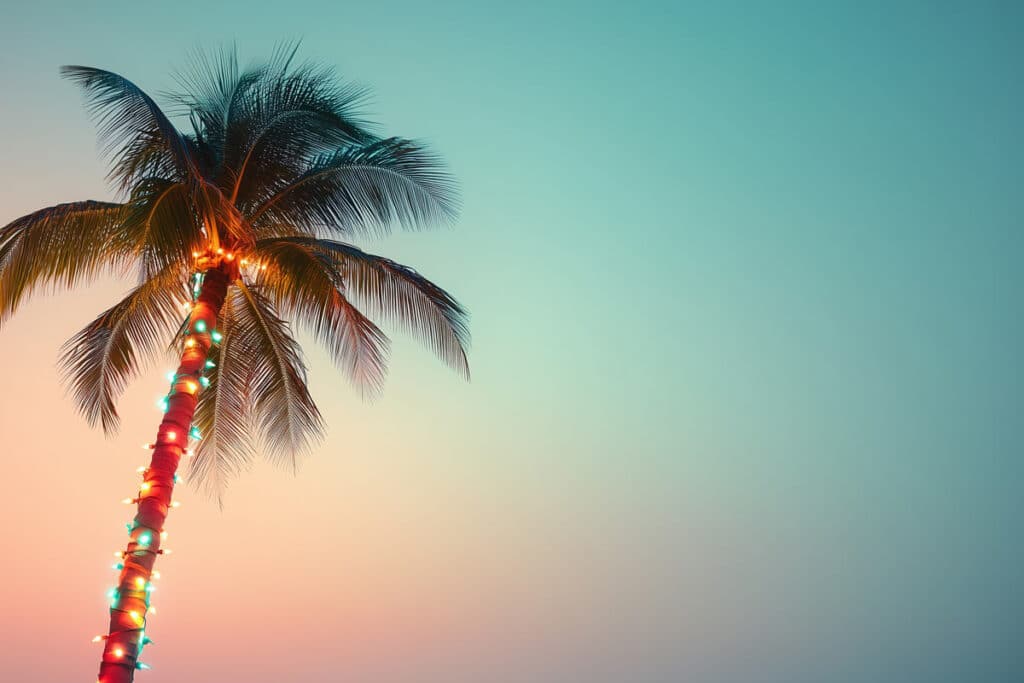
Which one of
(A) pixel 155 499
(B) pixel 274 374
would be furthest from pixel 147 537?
(B) pixel 274 374

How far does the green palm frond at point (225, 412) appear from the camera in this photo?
34.4ft

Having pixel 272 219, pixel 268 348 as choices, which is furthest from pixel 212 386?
pixel 272 219

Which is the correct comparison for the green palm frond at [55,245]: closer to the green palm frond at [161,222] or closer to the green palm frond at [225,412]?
the green palm frond at [161,222]

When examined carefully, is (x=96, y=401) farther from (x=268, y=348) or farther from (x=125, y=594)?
(x=125, y=594)

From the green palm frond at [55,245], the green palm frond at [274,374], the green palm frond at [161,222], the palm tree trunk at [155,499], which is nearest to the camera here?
the palm tree trunk at [155,499]

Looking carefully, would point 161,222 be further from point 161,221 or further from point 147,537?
point 147,537

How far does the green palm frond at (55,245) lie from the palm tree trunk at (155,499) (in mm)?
1271

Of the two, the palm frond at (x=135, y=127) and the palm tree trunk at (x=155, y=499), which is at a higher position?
the palm frond at (x=135, y=127)

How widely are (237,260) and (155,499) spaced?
2.87m

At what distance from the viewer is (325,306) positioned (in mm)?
9703

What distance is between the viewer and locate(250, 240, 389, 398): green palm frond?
9.31 meters

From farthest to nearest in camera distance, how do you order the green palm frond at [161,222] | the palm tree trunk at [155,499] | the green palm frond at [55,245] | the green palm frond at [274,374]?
the green palm frond at [274,374], the green palm frond at [55,245], the green palm frond at [161,222], the palm tree trunk at [155,499]

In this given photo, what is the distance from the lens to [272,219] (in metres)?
9.88

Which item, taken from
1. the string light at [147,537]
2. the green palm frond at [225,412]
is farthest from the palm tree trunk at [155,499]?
the green palm frond at [225,412]
